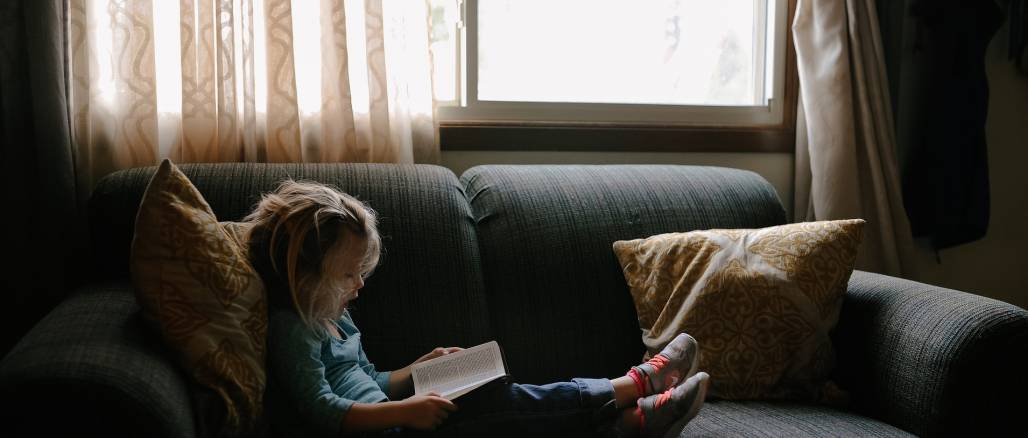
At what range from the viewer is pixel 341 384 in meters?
1.40

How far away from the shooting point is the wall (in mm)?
2559

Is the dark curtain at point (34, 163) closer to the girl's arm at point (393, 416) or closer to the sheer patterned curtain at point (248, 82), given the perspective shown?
the sheer patterned curtain at point (248, 82)

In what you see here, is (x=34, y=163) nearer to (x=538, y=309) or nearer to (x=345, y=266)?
(x=345, y=266)

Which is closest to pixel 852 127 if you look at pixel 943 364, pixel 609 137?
pixel 609 137

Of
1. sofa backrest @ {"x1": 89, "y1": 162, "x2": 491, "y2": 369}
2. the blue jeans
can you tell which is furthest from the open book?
sofa backrest @ {"x1": 89, "y1": 162, "x2": 491, "y2": 369}

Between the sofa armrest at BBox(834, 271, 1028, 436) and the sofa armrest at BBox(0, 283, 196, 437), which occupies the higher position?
the sofa armrest at BBox(0, 283, 196, 437)

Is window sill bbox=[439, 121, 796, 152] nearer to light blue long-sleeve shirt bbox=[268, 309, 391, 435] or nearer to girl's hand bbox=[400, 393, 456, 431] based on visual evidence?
light blue long-sleeve shirt bbox=[268, 309, 391, 435]

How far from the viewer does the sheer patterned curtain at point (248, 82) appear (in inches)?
71.1

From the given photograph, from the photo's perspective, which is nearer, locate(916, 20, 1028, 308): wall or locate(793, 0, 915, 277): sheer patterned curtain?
locate(793, 0, 915, 277): sheer patterned curtain

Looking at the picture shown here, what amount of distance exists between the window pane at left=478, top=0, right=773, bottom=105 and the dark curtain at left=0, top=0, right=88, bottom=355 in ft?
3.57

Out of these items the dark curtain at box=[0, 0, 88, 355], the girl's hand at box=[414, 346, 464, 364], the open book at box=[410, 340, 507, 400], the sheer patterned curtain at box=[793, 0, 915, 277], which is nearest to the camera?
the open book at box=[410, 340, 507, 400]

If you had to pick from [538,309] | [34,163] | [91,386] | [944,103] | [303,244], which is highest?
[944,103]

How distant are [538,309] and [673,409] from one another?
17.7 inches

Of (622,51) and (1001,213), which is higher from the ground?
(622,51)
